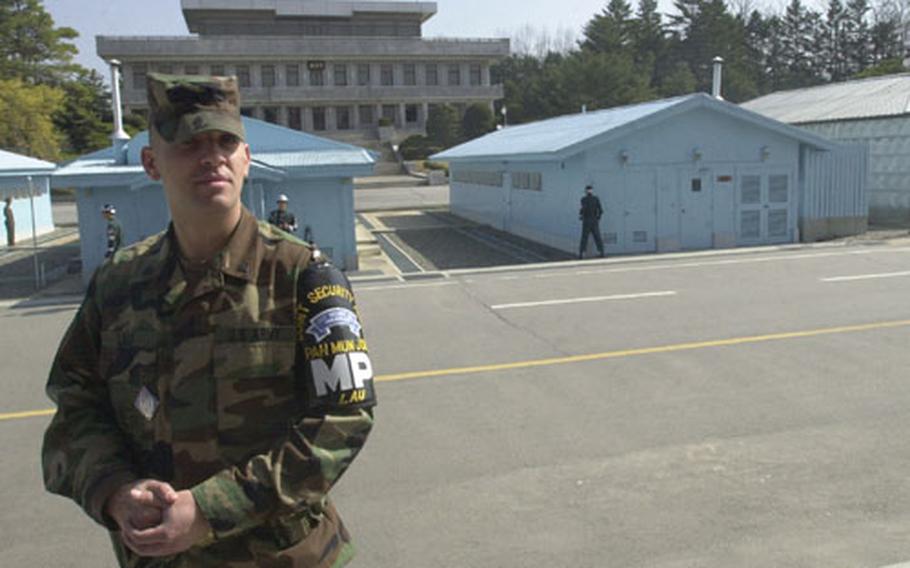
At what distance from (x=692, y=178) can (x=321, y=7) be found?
5923cm

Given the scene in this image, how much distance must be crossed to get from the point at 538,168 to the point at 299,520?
19917 mm

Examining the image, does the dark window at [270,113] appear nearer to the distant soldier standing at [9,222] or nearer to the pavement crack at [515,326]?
the distant soldier standing at [9,222]

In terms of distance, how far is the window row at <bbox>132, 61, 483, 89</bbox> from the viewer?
63.4 meters

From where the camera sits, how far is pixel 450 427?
6.60 metres

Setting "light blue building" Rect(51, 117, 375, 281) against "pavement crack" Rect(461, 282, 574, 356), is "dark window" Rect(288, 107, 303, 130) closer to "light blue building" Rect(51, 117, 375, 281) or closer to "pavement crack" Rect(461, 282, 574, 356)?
"light blue building" Rect(51, 117, 375, 281)

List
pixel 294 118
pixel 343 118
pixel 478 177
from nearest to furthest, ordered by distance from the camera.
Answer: pixel 478 177
pixel 294 118
pixel 343 118

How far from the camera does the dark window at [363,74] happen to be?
218ft

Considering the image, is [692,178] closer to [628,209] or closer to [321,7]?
[628,209]

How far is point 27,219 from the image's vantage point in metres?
26.7

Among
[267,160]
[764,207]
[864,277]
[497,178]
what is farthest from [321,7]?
[864,277]

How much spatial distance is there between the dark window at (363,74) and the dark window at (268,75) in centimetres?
740

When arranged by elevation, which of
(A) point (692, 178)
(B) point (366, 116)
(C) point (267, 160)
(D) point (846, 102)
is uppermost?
(B) point (366, 116)

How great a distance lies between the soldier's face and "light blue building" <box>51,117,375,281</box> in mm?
14050

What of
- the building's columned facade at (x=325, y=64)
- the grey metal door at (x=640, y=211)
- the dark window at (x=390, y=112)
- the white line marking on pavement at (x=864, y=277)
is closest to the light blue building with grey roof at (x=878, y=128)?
the grey metal door at (x=640, y=211)
